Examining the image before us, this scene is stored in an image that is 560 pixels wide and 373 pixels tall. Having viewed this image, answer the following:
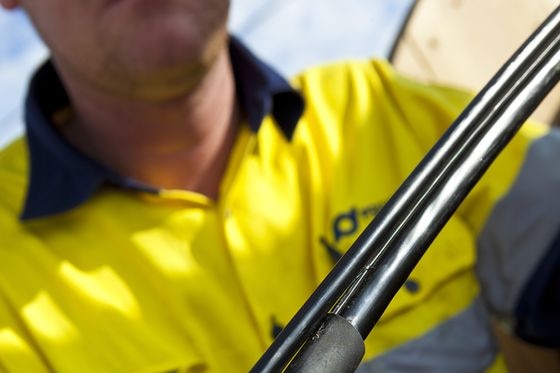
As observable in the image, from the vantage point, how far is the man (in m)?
0.63

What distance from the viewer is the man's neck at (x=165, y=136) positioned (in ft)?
2.52

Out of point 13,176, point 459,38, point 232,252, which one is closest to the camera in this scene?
point 232,252

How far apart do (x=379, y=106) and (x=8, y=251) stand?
1.35ft

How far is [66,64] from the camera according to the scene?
774mm

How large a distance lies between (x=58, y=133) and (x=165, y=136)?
0.12 metres

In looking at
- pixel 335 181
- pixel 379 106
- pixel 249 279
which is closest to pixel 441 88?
pixel 379 106

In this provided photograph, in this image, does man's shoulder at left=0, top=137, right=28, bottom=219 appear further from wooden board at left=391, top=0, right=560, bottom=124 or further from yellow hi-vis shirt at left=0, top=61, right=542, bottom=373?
wooden board at left=391, top=0, right=560, bottom=124

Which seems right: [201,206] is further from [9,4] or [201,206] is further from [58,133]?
[9,4]

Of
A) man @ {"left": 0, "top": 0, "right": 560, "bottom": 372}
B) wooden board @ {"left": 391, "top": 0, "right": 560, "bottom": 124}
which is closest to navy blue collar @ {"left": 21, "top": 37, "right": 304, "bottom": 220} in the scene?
man @ {"left": 0, "top": 0, "right": 560, "bottom": 372}

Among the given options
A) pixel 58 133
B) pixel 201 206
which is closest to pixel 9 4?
pixel 58 133

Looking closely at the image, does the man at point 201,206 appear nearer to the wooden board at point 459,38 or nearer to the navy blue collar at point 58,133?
the navy blue collar at point 58,133

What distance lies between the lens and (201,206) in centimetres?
71

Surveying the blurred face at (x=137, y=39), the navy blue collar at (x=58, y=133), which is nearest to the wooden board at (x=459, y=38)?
the navy blue collar at (x=58, y=133)

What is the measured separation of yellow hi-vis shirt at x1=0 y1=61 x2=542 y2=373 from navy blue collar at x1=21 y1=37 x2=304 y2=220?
14mm
